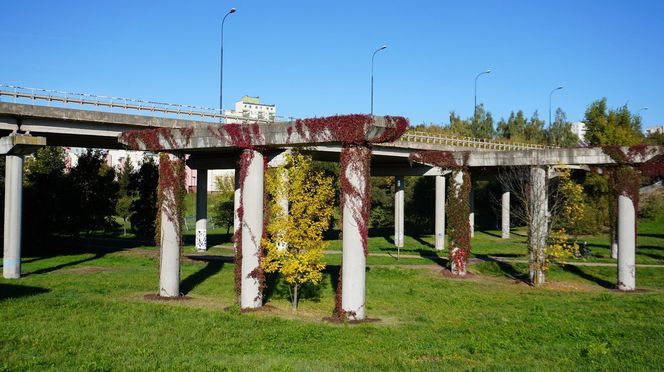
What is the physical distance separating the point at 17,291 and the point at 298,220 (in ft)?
39.2

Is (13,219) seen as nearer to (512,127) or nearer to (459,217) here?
(459,217)

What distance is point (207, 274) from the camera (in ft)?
100

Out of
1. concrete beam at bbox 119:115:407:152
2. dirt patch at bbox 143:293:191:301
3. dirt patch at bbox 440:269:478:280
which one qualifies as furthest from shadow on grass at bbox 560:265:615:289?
dirt patch at bbox 143:293:191:301

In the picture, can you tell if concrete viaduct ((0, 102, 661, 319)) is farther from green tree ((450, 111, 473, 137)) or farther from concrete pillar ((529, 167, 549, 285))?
green tree ((450, 111, 473, 137))

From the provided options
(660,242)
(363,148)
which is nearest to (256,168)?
(363,148)

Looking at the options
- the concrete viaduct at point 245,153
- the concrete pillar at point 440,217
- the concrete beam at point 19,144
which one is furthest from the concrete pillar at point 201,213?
the concrete pillar at point 440,217

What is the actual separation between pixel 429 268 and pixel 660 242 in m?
29.5

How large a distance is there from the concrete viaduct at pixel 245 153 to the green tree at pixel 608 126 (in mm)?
29111

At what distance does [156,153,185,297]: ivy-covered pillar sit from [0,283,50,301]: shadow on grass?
4.95 m

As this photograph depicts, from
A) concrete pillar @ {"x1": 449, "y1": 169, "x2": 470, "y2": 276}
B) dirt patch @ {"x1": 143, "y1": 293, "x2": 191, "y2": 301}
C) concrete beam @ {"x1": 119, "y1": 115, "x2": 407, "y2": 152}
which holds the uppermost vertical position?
concrete beam @ {"x1": 119, "y1": 115, "x2": 407, "y2": 152}

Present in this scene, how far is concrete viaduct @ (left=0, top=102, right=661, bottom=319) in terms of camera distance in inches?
742

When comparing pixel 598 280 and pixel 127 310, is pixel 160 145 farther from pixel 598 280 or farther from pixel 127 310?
pixel 598 280

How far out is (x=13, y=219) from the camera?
93.2 ft

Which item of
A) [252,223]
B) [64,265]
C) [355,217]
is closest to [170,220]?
[252,223]
